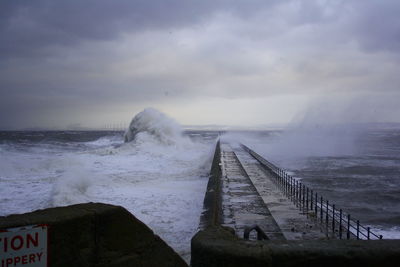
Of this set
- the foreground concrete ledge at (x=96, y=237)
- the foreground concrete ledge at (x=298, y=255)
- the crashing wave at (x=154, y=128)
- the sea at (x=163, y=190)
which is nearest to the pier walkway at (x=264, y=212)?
the sea at (x=163, y=190)

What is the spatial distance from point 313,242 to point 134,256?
153cm

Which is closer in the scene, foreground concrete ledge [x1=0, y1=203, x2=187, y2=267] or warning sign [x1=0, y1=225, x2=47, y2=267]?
warning sign [x1=0, y1=225, x2=47, y2=267]

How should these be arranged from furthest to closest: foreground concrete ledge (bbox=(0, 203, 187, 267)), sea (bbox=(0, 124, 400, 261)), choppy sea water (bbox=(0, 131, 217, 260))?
sea (bbox=(0, 124, 400, 261))
choppy sea water (bbox=(0, 131, 217, 260))
foreground concrete ledge (bbox=(0, 203, 187, 267))

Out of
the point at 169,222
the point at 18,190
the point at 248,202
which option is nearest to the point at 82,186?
the point at 18,190

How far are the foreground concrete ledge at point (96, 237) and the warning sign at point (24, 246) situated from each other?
0.99 ft

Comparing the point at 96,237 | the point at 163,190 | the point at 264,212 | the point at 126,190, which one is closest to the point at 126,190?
the point at 126,190

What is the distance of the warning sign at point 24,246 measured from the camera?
2.15 m

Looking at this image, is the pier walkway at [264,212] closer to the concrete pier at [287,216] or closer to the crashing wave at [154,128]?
Result: the concrete pier at [287,216]

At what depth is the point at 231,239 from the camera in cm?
281

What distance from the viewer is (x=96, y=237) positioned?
9.71 ft

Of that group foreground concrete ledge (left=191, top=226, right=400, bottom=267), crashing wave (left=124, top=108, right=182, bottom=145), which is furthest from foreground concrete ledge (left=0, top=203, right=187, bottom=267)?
crashing wave (left=124, top=108, right=182, bottom=145)

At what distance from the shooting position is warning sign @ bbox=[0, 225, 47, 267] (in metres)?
2.15

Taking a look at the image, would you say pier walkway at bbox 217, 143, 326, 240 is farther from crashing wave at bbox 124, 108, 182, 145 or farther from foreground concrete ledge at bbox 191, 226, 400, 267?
crashing wave at bbox 124, 108, 182, 145

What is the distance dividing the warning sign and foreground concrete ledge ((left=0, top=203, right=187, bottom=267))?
0.30 m
